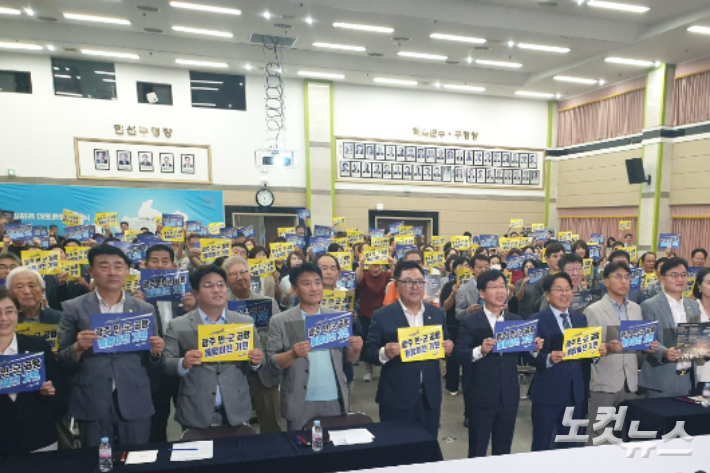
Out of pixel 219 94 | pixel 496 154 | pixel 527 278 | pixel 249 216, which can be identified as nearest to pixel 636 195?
pixel 496 154

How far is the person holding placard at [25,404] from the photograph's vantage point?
2008 millimetres

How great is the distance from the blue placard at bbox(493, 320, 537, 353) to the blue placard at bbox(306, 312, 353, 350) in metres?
0.91

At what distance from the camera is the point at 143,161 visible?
35.0ft

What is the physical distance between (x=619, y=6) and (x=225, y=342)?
32.1 feet

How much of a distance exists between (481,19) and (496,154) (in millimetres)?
5455

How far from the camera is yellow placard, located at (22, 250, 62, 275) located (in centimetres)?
395

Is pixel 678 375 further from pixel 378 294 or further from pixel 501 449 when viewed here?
pixel 378 294

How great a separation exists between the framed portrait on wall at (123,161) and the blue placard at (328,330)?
10.2 m

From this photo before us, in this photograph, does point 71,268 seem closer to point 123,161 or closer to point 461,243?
point 461,243

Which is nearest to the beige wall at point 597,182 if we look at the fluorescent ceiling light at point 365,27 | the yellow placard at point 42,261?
the fluorescent ceiling light at point 365,27

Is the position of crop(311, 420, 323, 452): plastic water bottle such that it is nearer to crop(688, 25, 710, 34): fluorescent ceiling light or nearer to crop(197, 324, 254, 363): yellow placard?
crop(197, 324, 254, 363): yellow placard

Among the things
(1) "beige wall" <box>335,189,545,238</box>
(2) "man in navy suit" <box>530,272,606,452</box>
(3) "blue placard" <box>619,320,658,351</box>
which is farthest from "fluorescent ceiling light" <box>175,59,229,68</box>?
(3) "blue placard" <box>619,320,658,351</box>

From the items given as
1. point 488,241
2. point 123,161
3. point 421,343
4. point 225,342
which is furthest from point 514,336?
point 123,161

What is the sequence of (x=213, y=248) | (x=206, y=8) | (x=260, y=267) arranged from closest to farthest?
(x=260, y=267) < (x=213, y=248) < (x=206, y=8)
